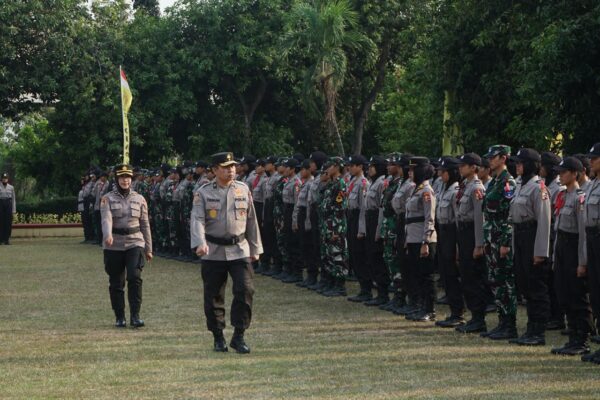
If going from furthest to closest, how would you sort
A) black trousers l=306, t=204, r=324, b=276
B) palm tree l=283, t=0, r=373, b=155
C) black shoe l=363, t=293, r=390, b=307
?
palm tree l=283, t=0, r=373, b=155 < black trousers l=306, t=204, r=324, b=276 < black shoe l=363, t=293, r=390, b=307

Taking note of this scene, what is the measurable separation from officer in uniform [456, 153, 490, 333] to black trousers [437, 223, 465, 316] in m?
0.24

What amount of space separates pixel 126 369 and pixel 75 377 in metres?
0.52

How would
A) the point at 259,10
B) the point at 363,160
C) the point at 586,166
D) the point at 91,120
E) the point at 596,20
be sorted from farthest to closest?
the point at 259,10 < the point at 91,120 < the point at 596,20 < the point at 363,160 < the point at 586,166

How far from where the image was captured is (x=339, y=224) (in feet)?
53.5

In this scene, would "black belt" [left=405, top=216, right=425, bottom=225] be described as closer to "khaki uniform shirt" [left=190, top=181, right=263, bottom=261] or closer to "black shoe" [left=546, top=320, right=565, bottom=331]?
"black shoe" [left=546, top=320, right=565, bottom=331]

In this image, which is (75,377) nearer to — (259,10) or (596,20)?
(596,20)

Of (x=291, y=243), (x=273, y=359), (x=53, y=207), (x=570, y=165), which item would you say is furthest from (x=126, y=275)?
(x=53, y=207)

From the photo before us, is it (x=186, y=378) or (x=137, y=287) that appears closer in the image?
(x=186, y=378)

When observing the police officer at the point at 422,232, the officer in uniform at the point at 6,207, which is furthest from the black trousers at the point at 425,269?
the officer in uniform at the point at 6,207

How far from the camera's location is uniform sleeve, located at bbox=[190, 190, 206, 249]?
1070 cm

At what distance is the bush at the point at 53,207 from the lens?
38.8 m

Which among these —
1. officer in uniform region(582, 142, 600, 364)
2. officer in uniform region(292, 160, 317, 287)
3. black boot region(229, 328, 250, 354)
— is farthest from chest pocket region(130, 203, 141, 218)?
officer in uniform region(582, 142, 600, 364)

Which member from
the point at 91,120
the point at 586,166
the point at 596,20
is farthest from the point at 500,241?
the point at 91,120

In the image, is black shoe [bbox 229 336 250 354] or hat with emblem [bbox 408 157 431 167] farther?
hat with emblem [bbox 408 157 431 167]
